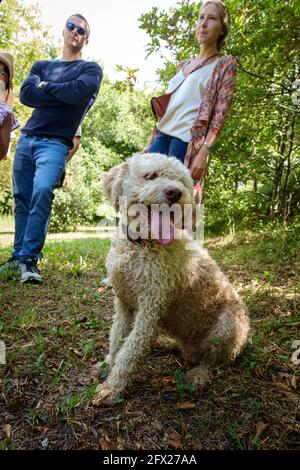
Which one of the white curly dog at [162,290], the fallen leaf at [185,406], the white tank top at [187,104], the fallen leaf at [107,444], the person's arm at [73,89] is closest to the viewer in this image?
the fallen leaf at [107,444]

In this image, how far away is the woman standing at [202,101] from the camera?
9.92 feet

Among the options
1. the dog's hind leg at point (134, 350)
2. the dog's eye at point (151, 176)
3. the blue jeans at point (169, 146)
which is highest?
the blue jeans at point (169, 146)

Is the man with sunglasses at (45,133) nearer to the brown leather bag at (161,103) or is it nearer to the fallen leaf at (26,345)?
the brown leather bag at (161,103)

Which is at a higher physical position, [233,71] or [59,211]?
[233,71]

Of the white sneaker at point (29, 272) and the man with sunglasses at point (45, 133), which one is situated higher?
the man with sunglasses at point (45, 133)

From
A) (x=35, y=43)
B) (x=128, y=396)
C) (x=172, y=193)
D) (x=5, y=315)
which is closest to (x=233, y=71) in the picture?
(x=172, y=193)

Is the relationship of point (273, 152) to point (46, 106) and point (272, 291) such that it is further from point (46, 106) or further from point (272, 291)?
point (46, 106)

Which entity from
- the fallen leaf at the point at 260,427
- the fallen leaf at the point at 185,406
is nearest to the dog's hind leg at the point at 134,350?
the fallen leaf at the point at 185,406

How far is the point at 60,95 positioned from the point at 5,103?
29.7 inches

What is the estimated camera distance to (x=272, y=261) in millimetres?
5191

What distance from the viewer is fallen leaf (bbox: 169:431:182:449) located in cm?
172

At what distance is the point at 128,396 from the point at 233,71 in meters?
2.66

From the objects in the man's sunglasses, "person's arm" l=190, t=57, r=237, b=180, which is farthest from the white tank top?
the man's sunglasses

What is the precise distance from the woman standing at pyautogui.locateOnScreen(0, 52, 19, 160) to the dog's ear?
1430 mm
